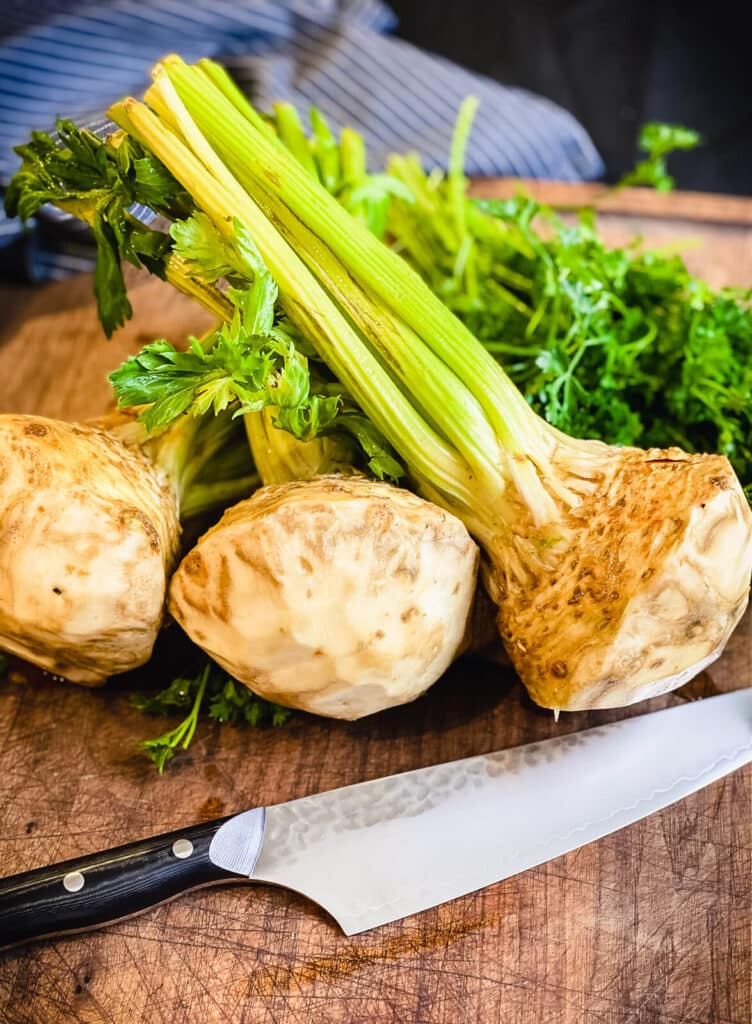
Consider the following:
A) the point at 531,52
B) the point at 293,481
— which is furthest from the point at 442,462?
the point at 531,52

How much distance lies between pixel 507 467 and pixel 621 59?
379 cm

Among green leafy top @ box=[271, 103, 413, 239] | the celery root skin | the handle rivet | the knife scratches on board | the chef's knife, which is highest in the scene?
green leafy top @ box=[271, 103, 413, 239]

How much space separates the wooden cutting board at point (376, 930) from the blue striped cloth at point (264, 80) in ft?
6.18

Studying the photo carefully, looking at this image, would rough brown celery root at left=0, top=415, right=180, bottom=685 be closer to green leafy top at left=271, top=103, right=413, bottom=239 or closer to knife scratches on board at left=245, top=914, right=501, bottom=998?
knife scratches on board at left=245, top=914, right=501, bottom=998

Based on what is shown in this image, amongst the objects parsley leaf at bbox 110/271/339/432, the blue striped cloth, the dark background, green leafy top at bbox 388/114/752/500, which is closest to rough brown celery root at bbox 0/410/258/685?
parsley leaf at bbox 110/271/339/432

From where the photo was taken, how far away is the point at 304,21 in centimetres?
368

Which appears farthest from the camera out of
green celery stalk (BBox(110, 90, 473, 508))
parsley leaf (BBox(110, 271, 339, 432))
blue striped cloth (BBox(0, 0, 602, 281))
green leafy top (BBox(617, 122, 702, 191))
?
blue striped cloth (BBox(0, 0, 602, 281))

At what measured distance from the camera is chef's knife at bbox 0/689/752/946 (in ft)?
5.22

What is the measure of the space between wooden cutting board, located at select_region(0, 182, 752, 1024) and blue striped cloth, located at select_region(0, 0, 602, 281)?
6.18 feet

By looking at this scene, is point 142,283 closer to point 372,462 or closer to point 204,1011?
point 372,462

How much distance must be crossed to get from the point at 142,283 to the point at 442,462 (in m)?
1.60

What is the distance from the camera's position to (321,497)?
1.67 meters

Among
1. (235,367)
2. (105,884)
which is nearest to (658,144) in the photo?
(235,367)

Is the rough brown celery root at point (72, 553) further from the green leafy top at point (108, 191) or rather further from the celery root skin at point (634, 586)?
the celery root skin at point (634, 586)
